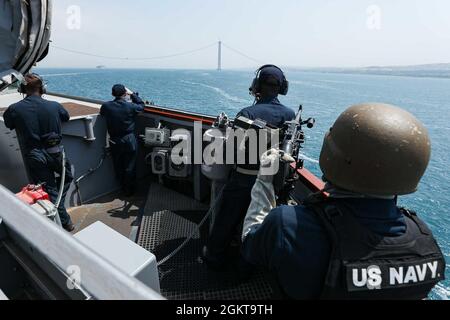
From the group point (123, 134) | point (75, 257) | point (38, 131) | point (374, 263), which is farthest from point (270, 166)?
point (123, 134)

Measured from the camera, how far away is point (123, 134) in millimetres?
3816

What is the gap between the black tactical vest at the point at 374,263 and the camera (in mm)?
929

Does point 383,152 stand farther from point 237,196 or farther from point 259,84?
point 259,84

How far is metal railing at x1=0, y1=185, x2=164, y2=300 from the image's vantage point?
2.00ft

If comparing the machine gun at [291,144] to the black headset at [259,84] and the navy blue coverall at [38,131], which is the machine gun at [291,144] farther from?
the navy blue coverall at [38,131]

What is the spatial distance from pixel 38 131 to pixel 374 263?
10.2 feet

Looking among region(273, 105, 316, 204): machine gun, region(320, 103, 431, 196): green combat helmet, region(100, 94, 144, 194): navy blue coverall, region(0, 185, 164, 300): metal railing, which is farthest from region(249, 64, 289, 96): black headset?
region(100, 94, 144, 194): navy blue coverall

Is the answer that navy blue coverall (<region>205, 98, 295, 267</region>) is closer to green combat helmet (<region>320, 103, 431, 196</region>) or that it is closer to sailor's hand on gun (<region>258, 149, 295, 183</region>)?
sailor's hand on gun (<region>258, 149, 295, 183</region>)

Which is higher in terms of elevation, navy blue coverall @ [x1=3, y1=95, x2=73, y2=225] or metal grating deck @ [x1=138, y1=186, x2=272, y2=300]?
navy blue coverall @ [x1=3, y1=95, x2=73, y2=225]

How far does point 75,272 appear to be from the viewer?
2.17ft

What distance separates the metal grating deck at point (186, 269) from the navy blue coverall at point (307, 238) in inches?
52.9

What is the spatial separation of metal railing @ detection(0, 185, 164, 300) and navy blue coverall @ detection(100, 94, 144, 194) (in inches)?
116

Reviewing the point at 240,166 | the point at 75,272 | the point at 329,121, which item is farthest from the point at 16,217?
the point at 329,121
